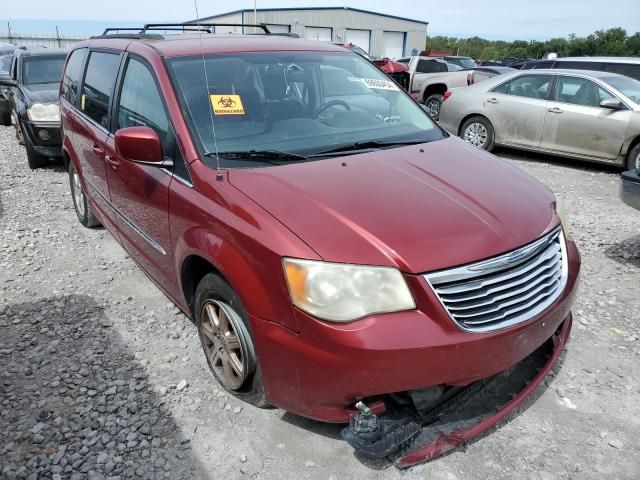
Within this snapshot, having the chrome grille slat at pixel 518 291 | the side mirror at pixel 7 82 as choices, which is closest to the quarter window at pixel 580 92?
the chrome grille slat at pixel 518 291

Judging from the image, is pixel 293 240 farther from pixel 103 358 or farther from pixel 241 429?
pixel 103 358

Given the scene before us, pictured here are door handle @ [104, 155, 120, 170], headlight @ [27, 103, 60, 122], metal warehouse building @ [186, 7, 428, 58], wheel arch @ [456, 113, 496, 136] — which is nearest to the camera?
door handle @ [104, 155, 120, 170]

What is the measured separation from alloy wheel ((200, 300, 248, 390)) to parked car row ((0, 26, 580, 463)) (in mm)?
12

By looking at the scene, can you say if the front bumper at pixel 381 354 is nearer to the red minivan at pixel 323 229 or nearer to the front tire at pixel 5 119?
the red minivan at pixel 323 229

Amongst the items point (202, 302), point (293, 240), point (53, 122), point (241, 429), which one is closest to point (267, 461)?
point (241, 429)

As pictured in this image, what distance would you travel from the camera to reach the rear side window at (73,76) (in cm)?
457

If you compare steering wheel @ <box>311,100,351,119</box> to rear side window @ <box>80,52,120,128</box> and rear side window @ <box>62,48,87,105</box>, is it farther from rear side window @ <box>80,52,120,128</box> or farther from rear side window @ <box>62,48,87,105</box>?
rear side window @ <box>62,48,87,105</box>

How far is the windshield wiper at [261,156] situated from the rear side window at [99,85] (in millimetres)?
1507

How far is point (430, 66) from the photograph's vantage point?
51.4 feet

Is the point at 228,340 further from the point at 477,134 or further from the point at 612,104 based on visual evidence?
the point at 477,134

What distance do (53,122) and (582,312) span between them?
701 cm

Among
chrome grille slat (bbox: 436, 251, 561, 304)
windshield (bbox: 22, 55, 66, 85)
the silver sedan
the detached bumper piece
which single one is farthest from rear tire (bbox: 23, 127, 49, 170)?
chrome grille slat (bbox: 436, 251, 561, 304)

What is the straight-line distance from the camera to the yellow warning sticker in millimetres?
2834

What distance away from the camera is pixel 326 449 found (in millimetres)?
2426
